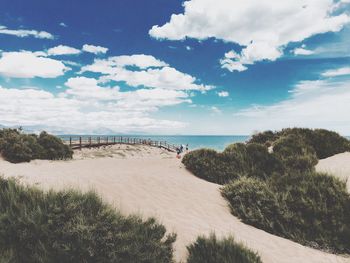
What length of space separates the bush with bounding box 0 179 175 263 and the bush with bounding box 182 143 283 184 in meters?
7.40

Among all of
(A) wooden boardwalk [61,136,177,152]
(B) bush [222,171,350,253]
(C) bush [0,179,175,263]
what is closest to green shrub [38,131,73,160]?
(A) wooden boardwalk [61,136,177,152]

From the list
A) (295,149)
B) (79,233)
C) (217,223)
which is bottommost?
(217,223)

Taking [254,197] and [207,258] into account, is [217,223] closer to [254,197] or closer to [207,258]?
[254,197]

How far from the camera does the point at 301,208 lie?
9.34m

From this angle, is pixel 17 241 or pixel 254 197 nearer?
pixel 17 241

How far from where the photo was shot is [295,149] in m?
16.2

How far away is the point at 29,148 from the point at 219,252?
52.1 feet

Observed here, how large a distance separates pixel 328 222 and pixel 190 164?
257 inches

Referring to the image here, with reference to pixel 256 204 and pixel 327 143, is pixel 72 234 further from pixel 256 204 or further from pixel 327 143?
pixel 327 143

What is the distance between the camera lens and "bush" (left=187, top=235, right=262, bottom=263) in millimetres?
5898

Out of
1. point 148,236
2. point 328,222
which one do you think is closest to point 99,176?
point 148,236

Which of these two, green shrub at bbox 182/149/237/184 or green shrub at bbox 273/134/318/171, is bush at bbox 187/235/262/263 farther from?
green shrub at bbox 273/134/318/171

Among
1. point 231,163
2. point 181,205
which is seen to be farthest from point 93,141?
point 181,205

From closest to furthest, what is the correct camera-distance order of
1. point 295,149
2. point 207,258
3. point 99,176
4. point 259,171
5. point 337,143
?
point 207,258, point 99,176, point 259,171, point 295,149, point 337,143
